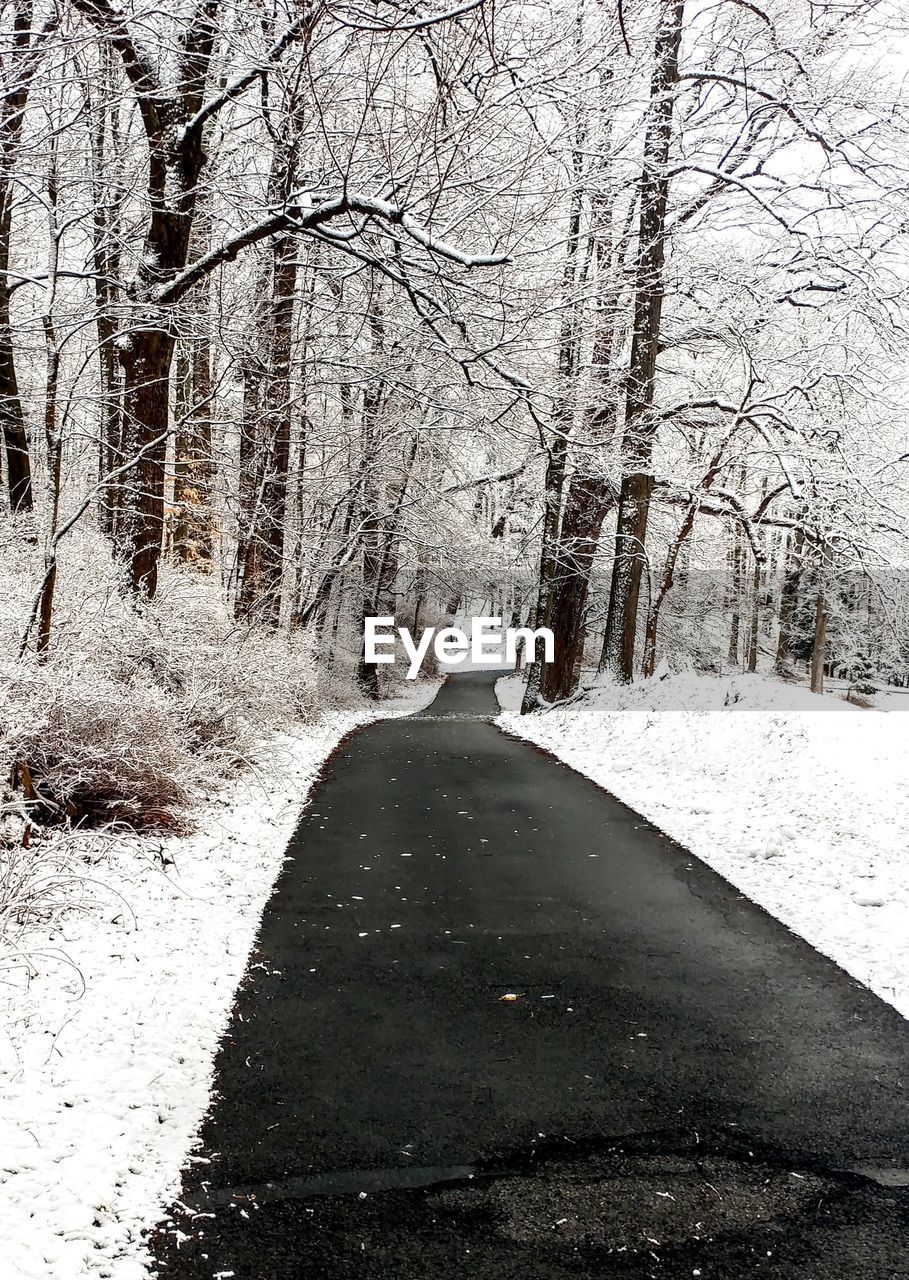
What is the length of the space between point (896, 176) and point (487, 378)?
7.87 metres

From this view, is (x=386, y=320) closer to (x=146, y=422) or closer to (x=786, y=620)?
(x=146, y=422)

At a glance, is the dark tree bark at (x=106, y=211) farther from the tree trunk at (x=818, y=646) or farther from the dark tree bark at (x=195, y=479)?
the tree trunk at (x=818, y=646)

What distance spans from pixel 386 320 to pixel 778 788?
736cm

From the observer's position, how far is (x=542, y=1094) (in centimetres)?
362

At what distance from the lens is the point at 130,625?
26.9 feet

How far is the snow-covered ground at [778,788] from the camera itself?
6027mm

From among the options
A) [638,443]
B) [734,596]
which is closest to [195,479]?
[638,443]

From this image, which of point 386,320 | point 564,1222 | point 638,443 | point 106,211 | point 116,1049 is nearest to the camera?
point 564,1222

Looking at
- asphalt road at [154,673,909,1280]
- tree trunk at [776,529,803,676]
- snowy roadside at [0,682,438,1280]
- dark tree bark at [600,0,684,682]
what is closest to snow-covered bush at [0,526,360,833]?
snowy roadside at [0,682,438,1280]

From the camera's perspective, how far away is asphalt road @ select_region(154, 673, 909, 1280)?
2.73m

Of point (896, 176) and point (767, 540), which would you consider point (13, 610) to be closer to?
point (896, 176)

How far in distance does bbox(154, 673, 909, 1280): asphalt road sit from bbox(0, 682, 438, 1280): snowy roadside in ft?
0.47

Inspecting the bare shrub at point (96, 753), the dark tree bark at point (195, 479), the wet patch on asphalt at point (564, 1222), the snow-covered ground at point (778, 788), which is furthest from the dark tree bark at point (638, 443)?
the wet patch on asphalt at point (564, 1222)

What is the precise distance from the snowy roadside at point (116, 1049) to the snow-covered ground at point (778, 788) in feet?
11.8
